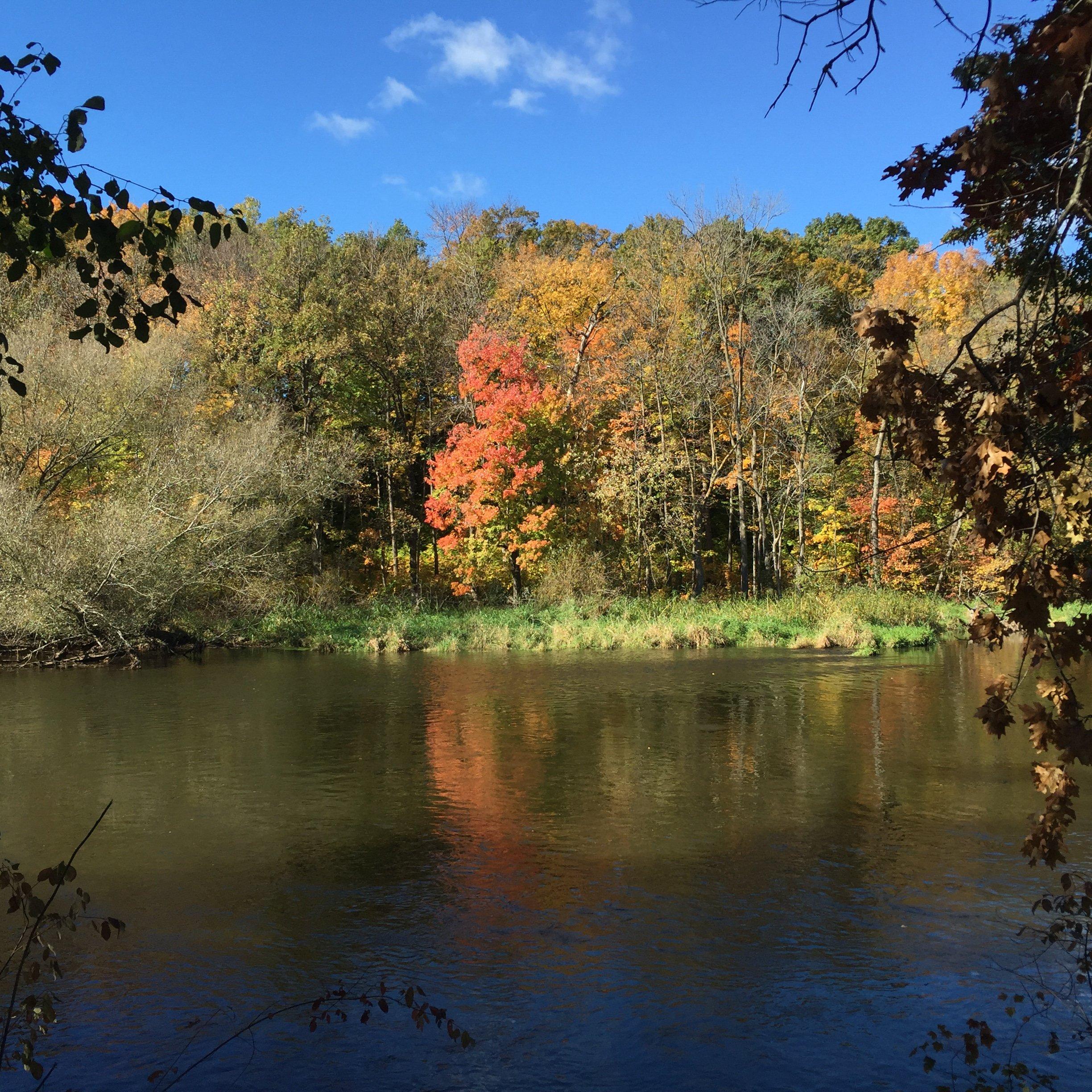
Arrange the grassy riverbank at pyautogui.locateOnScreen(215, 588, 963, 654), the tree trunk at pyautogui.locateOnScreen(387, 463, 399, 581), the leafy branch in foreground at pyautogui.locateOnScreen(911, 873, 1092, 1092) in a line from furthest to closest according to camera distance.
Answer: the tree trunk at pyautogui.locateOnScreen(387, 463, 399, 581) < the grassy riverbank at pyautogui.locateOnScreen(215, 588, 963, 654) < the leafy branch in foreground at pyautogui.locateOnScreen(911, 873, 1092, 1092)

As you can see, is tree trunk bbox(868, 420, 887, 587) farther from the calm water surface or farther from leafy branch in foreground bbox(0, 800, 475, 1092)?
leafy branch in foreground bbox(0, 800, 475, 1092)

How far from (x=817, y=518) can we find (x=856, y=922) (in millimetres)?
29865

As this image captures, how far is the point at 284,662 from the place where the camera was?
21578mm

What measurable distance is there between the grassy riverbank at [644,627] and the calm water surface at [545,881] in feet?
25.8

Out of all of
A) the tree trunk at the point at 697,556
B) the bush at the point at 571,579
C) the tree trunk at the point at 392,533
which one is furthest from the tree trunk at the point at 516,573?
the tree trunk at the point at 697,556

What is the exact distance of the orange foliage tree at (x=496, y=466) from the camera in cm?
2889

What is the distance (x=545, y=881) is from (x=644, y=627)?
54.5ft

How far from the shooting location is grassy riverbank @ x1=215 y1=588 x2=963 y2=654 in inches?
904

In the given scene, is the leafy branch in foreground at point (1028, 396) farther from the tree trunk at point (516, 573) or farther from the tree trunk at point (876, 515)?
the tree trunk at point (516, 573)

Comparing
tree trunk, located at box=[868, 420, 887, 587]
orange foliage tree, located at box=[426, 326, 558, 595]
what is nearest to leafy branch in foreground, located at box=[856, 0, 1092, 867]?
tree trunk, located at box=[868, 420, 887, 587]

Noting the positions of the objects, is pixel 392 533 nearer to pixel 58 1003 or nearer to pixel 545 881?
pixel 545 881

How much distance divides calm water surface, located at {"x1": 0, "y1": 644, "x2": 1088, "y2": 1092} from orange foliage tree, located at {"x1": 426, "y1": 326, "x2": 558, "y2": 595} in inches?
565

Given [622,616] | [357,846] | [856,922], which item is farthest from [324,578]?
[856,922]

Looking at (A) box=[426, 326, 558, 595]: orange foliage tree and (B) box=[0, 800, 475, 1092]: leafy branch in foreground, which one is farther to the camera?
(A) box=[426, 326, 558, 595]: orange foliage tree
